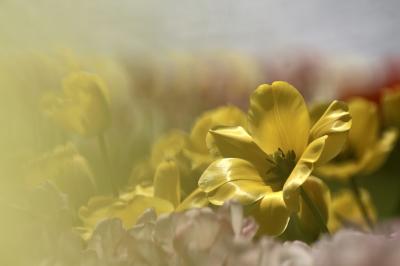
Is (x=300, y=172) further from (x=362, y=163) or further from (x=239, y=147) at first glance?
(x=362, y=163)

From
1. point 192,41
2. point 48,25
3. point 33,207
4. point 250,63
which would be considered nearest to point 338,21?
point 192,41

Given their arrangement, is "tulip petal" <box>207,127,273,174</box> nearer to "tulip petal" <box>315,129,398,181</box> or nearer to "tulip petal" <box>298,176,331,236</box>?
"tulip petal" <box>298,176,331,236</box>

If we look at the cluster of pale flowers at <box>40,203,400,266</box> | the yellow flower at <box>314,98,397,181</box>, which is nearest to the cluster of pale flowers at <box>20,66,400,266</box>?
the cluster of pale flowers at <box>40,203,400,266</box>

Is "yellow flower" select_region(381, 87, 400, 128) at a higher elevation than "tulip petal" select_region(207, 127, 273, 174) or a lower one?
lower

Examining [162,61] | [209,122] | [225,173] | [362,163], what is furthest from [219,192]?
[162,61]

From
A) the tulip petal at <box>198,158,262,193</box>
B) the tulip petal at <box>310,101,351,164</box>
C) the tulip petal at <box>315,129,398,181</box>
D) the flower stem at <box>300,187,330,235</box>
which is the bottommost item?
the tulip petal at <box>315,129,398,181</box>

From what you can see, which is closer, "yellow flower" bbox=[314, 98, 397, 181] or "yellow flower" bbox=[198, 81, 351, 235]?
"yellow flower" bbox=[198, 81, 351, 235]

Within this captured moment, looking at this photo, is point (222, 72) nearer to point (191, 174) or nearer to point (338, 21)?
point (338, 21)
